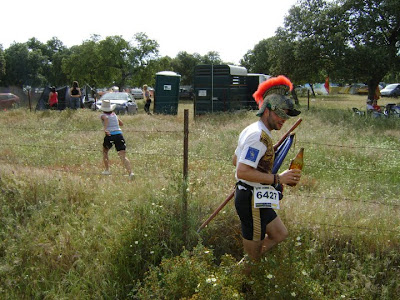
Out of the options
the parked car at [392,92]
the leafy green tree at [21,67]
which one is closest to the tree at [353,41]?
the parked car at [392,92]

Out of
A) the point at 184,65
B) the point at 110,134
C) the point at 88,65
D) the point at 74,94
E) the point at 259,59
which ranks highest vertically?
the point at 259,59

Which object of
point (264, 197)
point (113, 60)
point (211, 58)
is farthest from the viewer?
point (211, 58)

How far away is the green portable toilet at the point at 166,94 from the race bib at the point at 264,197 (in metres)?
16.1

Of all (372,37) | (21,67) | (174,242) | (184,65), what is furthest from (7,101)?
(21,67)

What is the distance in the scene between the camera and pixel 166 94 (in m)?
19.6

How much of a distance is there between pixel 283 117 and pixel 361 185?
3.64 m

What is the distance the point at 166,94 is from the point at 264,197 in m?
16.7

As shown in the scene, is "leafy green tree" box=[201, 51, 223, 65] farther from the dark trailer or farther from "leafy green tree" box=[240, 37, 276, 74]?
the dark trailer

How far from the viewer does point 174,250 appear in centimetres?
411

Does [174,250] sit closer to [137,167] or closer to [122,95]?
[137,167]

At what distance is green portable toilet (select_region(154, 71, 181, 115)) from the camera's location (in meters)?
19.3

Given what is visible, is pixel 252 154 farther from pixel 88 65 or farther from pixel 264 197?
pixel 88 65

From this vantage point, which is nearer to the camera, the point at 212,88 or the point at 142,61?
the point at 212,88

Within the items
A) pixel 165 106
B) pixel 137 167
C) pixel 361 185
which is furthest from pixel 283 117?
pixel 165 106
